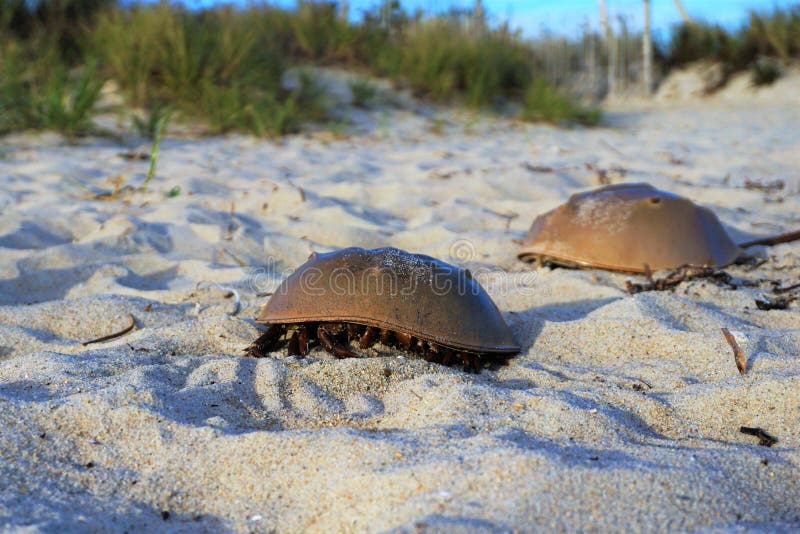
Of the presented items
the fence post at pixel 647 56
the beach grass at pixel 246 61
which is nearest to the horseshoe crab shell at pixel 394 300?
the beach grass at pixel 246 61

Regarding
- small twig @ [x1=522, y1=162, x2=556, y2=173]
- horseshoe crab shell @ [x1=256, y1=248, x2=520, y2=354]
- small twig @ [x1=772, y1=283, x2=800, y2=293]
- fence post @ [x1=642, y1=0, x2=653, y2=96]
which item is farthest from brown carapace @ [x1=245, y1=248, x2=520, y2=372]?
fence post @ [x1=642, y1=0, x2=653, y2=96]

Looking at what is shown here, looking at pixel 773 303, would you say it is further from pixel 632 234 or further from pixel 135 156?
pixel 135 156

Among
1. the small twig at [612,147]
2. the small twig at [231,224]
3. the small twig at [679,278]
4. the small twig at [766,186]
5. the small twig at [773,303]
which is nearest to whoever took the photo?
the small twig at [773,303]

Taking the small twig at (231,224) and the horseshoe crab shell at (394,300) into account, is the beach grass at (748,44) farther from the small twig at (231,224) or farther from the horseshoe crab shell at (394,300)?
the horseshoe crab shell at (394,300)

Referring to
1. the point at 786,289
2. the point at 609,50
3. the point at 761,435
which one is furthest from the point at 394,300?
the point at 609,50

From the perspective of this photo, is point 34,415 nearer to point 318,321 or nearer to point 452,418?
point 318,321

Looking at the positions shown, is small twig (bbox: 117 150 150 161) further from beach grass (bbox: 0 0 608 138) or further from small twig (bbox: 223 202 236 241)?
small twig (bbox: 223 202 236 241)
